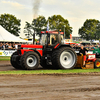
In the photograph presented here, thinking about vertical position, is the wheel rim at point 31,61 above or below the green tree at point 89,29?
below

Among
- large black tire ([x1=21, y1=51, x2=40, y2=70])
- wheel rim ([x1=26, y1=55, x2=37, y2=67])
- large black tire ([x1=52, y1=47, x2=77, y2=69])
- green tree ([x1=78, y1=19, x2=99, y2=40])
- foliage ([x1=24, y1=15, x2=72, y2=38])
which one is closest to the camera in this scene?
large black tire ([x1=21, y1=51, x2=40, y2=70])

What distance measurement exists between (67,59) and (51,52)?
0.96 metres

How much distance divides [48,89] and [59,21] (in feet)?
210

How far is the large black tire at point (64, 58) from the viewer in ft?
40.1

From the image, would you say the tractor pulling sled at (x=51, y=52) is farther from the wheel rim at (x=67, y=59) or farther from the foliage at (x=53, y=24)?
the foliage at (x=53, y=24)

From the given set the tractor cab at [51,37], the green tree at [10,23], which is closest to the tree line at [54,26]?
the green tree at [10,23]

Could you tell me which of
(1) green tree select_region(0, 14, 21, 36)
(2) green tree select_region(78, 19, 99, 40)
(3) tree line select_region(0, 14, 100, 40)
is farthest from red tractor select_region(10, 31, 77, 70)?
(2) green tree select_region(78, 19, 99, 40)

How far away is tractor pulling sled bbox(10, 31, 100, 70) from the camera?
1226cm

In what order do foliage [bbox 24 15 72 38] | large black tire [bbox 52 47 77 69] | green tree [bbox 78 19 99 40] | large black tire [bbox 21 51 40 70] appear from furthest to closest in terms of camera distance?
green tree [bbox 78 19 99 40] < foliage [bbox 24 15 72 38] < large black tire [bbox 52 47 77 69] < large black tire [bbox 21 51 40 70]

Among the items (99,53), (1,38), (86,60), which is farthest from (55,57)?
(1,38)

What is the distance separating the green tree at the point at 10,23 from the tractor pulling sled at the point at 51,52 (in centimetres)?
5248

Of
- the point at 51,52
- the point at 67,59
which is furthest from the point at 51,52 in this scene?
the point at 67,59

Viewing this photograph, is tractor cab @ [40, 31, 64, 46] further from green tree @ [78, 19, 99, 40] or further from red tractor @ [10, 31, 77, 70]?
green tree @ [78, 19, 99, 40]

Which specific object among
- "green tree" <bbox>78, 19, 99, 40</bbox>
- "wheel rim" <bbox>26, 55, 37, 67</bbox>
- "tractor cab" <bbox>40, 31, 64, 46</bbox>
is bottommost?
"wheel rim" <bbox>26, 55, 37, 67</bbox>
